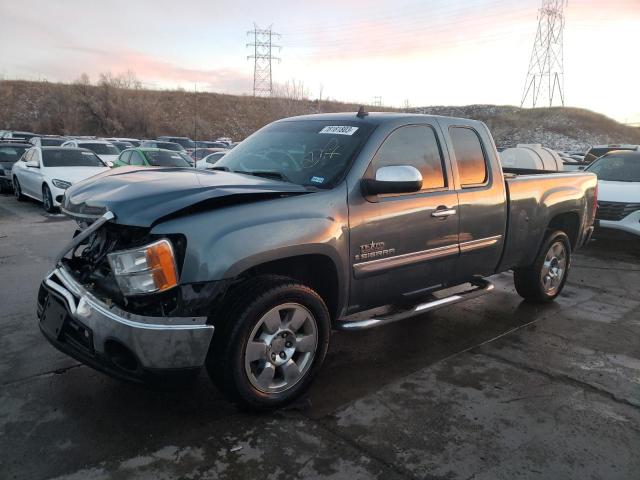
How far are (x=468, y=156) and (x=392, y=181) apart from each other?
1.36 meters

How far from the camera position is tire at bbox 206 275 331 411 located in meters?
2.99

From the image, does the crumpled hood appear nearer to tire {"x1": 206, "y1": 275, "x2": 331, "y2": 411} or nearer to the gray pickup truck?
the gray pickup truck

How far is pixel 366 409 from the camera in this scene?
336 centimetres

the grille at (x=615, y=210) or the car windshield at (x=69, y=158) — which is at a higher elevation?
the car windshield at (x=69, y=158)

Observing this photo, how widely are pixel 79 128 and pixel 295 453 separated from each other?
52.5m

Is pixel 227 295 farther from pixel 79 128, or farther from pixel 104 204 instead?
pixel 79 128

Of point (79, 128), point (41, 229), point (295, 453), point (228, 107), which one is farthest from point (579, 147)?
point (295, 453)

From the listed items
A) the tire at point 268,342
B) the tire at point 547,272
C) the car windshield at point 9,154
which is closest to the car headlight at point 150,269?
the tire at point 268,342

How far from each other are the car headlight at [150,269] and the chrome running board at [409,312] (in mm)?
1316

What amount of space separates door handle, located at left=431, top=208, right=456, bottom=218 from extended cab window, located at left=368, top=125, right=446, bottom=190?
0.65 ft

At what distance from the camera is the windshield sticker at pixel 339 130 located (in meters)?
3.94

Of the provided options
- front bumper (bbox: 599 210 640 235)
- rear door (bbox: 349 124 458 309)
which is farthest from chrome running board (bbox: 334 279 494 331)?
front bumper (bbox: 599 210 640 235)

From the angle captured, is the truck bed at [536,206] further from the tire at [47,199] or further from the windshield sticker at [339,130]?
the tire at [47,199]

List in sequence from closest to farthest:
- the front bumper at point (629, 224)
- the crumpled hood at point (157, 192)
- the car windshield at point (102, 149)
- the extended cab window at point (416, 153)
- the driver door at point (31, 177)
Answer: the crumpled hood at point (157, 192) → the extended cab window at point (416, 153) → the front bumper at point (629, 224) → the driver door at point (31, 177) → the car windshield at point (102, 149)
